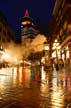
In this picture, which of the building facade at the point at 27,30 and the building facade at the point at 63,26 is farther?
the building facade at the point at 27,30

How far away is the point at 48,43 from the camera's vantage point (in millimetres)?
38375

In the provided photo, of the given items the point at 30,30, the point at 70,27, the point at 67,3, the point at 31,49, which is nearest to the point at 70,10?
the point at 67,3

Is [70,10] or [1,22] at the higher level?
[1,22]

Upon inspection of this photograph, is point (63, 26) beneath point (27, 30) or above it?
beneath

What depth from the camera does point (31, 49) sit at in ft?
117

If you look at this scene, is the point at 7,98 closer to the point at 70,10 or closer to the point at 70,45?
the point at 70,45

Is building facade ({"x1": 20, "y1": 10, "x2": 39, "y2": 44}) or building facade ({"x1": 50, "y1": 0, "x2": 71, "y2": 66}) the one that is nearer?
building facade ({"x1": 50, "y1": 0, "x2": 71, "y2": 66})

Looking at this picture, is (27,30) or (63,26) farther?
(27,30)

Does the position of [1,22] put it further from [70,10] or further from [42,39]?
A: [42,39]

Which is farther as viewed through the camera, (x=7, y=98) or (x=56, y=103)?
(x=7, y=98)

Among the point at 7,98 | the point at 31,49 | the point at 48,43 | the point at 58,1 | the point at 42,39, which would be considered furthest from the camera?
the point at 58,1

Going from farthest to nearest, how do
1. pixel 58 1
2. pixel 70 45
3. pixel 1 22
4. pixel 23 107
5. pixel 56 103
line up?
pixel 1 22
pixel 58 1
pixel 70 45
pixel 56 103
pixel 23 107

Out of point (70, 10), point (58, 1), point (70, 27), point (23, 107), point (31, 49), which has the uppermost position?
point (58, 1)

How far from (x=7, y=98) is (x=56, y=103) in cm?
161
